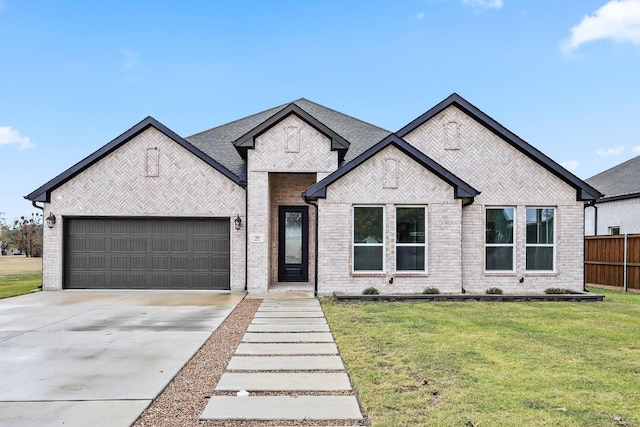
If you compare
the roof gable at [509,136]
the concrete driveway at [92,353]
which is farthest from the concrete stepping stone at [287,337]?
the roof gable at [509,136]

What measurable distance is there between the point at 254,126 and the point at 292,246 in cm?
535

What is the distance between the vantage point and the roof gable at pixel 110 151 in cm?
1329

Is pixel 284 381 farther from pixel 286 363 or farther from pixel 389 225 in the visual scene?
pixel 389 225

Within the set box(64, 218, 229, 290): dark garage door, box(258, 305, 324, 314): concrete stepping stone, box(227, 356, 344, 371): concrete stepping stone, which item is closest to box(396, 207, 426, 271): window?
box(258, 305, 324, 314): concrete stepping stone

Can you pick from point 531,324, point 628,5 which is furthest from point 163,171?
point 628,5

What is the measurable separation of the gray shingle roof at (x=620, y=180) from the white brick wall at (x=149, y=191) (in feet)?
53.2

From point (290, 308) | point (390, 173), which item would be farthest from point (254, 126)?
point (290, 308)

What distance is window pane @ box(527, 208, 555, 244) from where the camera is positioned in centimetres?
1313

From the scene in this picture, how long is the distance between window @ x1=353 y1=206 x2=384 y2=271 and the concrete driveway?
3.70 m

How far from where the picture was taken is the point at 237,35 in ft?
65.1

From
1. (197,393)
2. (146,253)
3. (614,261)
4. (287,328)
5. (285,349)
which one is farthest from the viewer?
(614,261)

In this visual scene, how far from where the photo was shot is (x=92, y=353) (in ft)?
20.2

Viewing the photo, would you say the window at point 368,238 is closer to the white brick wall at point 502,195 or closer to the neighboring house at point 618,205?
the white brick wall at point 502,195

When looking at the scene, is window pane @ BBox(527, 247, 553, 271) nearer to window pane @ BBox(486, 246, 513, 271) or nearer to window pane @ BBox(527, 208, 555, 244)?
window pane @ BBox(527, 208, 555, 244)
